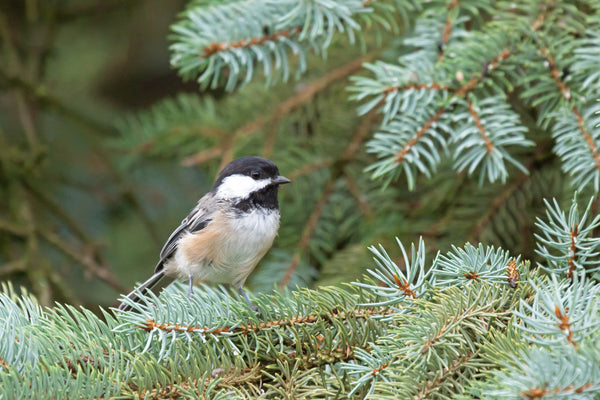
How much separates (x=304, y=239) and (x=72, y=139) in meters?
1.59

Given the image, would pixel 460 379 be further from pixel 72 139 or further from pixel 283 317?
pixel 72 139

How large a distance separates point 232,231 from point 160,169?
1.02m

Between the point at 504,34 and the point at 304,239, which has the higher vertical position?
the point at 504,34

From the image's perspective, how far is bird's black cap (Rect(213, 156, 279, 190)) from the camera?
1.94 metres

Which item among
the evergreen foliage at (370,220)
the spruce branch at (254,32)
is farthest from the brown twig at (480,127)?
the spruce branch at (254,32)

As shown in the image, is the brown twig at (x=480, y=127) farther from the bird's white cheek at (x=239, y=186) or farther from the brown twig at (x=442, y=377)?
the bird's white cheek at (x=239, y=186)

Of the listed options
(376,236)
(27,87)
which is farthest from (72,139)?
(376,236)

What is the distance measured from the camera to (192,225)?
2.10 meters

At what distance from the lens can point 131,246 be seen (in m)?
2.94

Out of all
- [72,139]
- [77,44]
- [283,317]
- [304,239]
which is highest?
[77,44]

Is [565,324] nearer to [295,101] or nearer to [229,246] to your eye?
[229,246]

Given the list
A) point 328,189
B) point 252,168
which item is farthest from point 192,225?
point 328,189

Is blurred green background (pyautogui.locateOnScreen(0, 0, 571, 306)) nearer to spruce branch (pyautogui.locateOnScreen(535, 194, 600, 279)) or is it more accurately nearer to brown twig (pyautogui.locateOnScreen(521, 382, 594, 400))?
spruce branch (pyautogui.locateOnScreen(535, 194, 600, 279))

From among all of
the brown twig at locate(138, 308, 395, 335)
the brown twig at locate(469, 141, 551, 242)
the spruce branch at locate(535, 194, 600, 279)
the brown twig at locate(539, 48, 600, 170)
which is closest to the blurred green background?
the brown twig at locate(469, 141, 551, 242)
